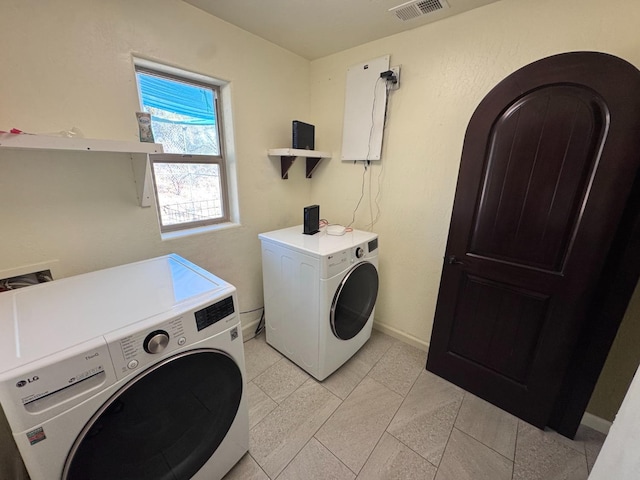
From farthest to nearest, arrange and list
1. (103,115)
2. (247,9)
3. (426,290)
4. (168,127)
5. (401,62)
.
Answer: (426,290), (401,62), (168,127), (247,9), (103,115)

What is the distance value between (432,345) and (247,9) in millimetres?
2396

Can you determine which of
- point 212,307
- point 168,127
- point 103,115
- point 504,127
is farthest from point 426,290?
point 103,115

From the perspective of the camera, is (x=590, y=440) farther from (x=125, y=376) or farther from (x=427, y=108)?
(x=125, y=376)

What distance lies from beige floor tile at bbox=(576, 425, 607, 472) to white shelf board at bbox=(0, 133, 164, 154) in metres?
2.60

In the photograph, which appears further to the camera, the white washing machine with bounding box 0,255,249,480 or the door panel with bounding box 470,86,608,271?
the door panel with bounding box 470,86,608,271

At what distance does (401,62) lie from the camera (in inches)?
67.8

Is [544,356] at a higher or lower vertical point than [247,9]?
lower

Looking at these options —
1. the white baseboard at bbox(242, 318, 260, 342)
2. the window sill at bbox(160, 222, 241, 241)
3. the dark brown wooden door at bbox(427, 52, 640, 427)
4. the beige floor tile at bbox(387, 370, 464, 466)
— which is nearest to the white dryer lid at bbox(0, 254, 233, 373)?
the window sill at bbox(160, 222, 241, 241)

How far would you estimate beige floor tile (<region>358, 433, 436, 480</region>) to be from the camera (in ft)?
3.95

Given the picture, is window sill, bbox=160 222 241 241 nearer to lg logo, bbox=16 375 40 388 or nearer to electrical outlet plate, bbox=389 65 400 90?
lg logo, bbox=16 375 40 388

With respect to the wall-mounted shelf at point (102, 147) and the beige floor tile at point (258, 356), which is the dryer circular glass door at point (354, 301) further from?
the wall-mounted shelf at point (102, 147)

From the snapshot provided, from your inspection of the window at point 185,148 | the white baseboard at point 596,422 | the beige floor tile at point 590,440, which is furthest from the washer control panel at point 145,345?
the white baseboard at point 596,422

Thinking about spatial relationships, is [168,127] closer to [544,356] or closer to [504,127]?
[504,127]

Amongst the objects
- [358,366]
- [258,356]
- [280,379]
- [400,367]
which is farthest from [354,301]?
[258,356]
